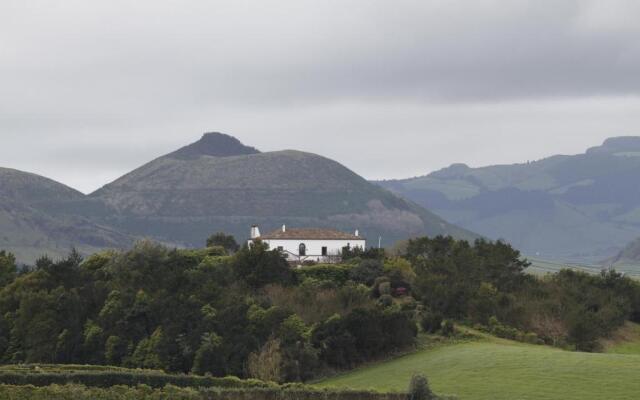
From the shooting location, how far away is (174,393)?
53.3 m

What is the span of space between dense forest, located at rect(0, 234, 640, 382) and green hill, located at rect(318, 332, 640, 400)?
13.4ft

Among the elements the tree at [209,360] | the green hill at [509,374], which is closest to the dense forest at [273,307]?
the tree at [209,360]

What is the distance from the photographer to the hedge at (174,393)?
5162 centimetres

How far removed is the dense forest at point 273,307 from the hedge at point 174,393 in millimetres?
17178

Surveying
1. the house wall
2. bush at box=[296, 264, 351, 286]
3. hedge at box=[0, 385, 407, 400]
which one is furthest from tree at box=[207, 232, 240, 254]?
hedge at box=[0, 385, 407, 400]

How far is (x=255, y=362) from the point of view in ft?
242

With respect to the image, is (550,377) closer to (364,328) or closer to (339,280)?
(364,328)

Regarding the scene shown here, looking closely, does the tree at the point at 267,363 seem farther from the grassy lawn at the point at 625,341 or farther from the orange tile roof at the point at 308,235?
the orange tile roof at the point at 308,235

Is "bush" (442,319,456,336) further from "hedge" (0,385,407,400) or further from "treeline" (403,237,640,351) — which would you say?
"hedge" (0,385,407,400)

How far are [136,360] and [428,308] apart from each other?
88.3ft

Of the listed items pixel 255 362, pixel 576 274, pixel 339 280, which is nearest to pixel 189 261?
pixel 339 280

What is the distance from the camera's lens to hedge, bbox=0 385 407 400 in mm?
51625

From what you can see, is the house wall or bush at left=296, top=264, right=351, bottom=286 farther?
the house wall

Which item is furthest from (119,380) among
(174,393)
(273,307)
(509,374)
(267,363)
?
(273,307)
